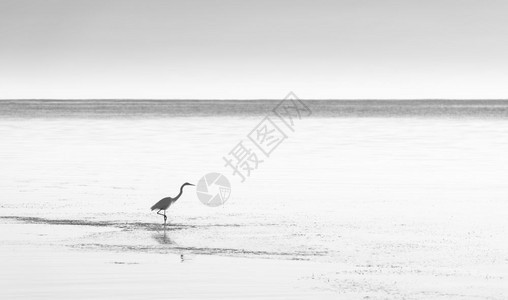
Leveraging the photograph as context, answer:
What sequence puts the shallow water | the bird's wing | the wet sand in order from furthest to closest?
the bird's wing → the shallow water → the wet sand

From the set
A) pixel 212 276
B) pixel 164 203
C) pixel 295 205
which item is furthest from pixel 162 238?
pixel 295 205

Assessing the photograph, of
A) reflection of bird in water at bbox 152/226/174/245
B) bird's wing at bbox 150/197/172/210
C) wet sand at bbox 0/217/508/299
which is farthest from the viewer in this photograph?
bird's wing at bbox 150/197/172/210

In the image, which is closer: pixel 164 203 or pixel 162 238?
pixel 162 238

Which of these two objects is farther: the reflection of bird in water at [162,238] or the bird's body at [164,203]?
the bird's body at [164,203]

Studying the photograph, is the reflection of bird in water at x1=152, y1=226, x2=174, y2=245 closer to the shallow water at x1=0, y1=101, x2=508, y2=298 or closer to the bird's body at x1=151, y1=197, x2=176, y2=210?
the shallow water at x1=0, y1=101, x2=508, y2=298

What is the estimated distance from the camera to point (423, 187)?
22.4 m

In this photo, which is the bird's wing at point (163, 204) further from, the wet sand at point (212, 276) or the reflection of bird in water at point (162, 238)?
→ the wet sand at point (212, 276)

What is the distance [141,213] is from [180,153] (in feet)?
55.8

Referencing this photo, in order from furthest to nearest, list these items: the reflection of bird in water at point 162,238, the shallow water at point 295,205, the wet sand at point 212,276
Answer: the reflection of bird in water at point 162,238, the shallow water at point 295,205, the wet sand at point 212,276

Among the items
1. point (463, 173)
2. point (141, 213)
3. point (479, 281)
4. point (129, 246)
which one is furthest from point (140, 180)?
point (479, 281)

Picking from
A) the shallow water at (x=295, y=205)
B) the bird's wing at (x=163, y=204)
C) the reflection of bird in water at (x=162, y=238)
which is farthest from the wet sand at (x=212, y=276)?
the bird's wing at (x=163, y=204)

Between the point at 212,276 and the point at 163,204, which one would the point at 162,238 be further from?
the point at 212,276

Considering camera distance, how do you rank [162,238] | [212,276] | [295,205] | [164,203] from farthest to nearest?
[295,205], [164,203], [162,238], [212,276]

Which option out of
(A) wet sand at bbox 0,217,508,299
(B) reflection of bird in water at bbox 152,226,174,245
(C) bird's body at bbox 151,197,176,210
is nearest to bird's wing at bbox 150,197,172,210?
(C) bird's body at bbox 151,197,176,210
